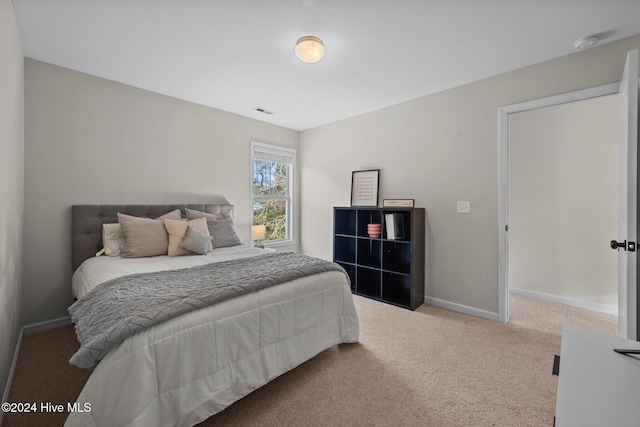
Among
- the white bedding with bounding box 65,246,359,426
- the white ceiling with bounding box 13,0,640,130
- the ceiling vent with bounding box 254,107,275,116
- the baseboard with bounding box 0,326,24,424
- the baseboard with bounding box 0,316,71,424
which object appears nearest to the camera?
the white bedding with bounding box 65,246,359,426

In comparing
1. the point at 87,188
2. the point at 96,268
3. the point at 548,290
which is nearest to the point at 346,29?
the point at 96,268

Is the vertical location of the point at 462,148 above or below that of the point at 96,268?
above

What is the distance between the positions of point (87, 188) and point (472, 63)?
12.8 feet

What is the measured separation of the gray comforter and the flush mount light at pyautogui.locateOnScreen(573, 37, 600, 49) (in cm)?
263

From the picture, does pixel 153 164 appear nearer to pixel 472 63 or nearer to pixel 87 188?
pixel 87 188

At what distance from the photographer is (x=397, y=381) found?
185 centimetres

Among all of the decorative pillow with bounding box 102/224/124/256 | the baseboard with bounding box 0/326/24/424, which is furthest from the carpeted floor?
the decorative pillow with bounding box 102/224/124/256

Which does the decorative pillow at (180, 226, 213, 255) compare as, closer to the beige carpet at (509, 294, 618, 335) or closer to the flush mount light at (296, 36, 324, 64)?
the flush mount light at (296, 36, 324, 64)

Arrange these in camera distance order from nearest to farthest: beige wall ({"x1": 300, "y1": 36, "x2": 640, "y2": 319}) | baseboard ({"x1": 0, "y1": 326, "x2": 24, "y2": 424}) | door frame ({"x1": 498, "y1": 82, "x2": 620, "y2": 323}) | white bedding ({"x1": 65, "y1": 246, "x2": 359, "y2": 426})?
white bedding ({"x1": 65, "y1": 246, "x2": 359, "y2": 426}) < baseboard ({"x1": 0, "y1": 326, "x2": 24, "y2": 424}) < beige wall ({"x1": 300, "y1": 36, "x2": 640, "y2": 319}) < door frame ({"x1": 498, "y1": 82, "x2": 620, "y2": 323})

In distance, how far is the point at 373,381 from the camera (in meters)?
1.85

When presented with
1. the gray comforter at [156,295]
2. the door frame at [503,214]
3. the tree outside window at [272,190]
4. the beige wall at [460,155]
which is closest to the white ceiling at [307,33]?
the beige wall at [460,155]

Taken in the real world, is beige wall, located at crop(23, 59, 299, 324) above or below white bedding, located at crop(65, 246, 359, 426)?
above

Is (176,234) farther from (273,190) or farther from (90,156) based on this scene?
(273,190)

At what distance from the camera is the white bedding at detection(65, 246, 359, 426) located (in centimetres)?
118
